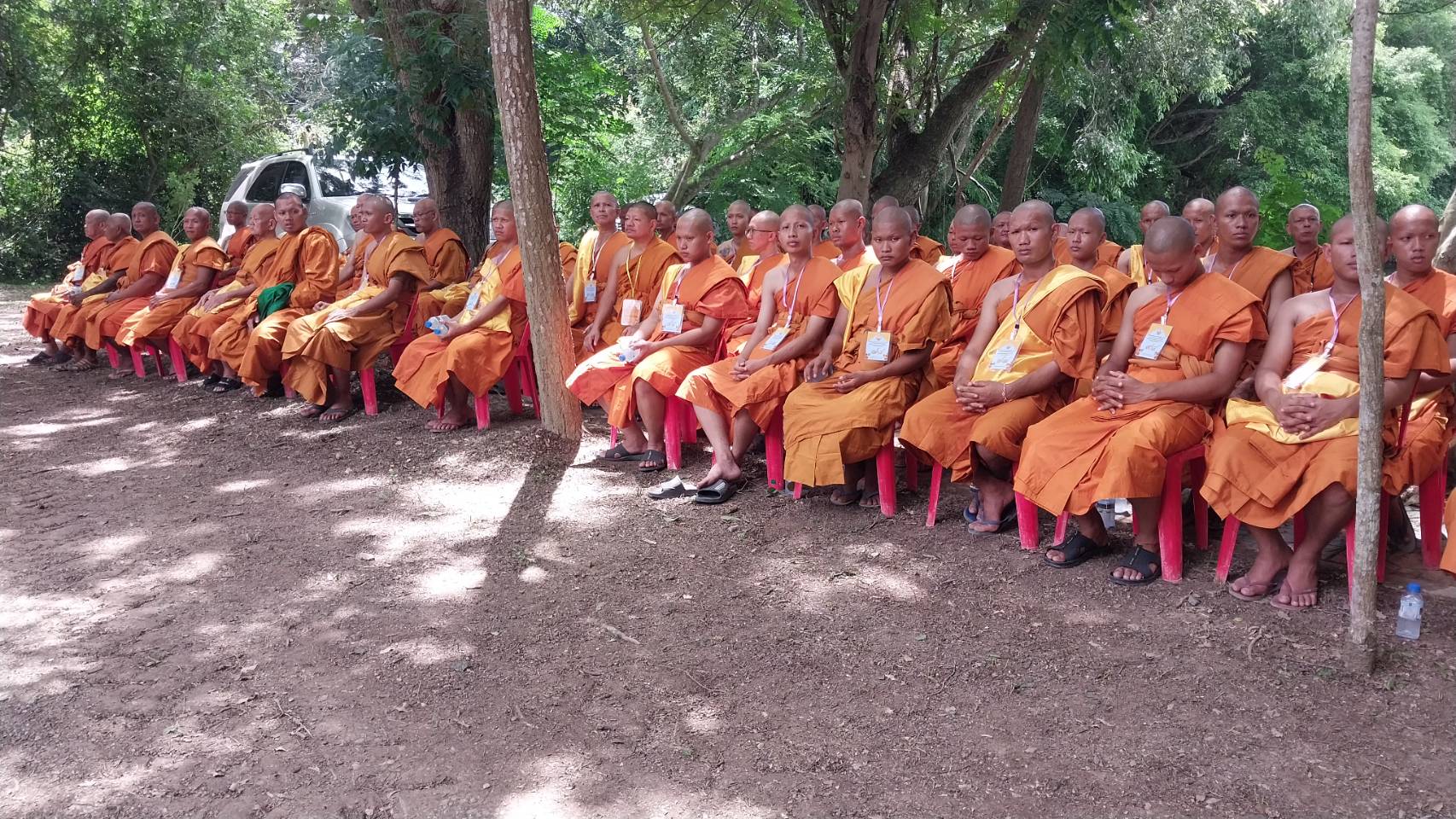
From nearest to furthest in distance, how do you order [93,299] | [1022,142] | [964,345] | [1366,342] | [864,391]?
[1366,342] → [864,391] → [964,345] → [93,299] → [1022,142]

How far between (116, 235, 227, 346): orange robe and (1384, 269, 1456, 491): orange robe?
26.6 feet

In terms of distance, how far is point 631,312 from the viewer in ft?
21.9

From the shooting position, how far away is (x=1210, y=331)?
4.14 meters

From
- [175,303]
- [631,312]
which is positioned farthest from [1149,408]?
[175,303]

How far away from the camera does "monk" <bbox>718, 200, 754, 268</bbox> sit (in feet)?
25.4

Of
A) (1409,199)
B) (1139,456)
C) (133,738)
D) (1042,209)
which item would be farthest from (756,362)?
(1409,199)

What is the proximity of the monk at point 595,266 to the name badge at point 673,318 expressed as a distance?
3.58 ft

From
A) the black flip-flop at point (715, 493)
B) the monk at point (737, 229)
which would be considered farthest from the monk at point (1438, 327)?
the monk at point (737, 229)

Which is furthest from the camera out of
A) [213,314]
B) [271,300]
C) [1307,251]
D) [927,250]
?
[213,314]

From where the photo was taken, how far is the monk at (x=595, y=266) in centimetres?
720

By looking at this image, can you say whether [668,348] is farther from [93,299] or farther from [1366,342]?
[93,299]

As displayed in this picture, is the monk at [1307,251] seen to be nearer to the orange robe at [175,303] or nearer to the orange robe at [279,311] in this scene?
the orange robe at [279,311]

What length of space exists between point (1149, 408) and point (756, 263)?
9.75 feet

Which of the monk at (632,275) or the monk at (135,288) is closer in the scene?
the monk at (632,275)
